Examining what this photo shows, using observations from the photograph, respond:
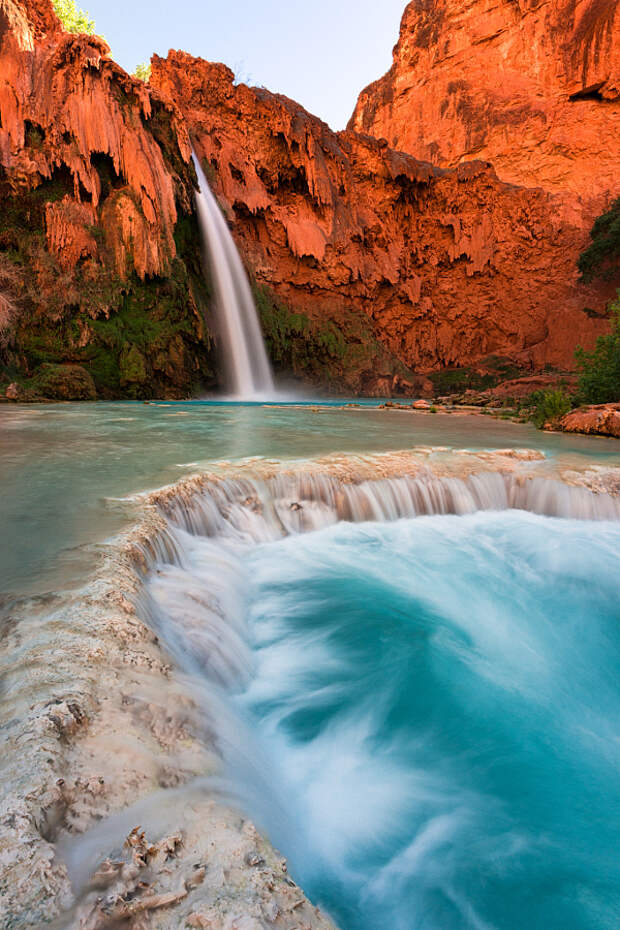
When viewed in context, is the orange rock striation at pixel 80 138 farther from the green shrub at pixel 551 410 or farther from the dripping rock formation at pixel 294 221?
the green shrub at pixel 551 410

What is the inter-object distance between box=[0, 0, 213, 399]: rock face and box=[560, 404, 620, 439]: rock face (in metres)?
14.6

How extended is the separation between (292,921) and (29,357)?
18.4 metres

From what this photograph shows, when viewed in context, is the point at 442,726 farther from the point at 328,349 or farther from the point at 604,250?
the point at 604,250

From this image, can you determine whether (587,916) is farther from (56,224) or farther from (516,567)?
(56,224)

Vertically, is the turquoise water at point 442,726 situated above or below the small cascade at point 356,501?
below

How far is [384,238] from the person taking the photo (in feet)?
96.8

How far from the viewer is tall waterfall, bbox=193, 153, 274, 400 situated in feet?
74.5

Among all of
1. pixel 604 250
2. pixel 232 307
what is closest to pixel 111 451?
pixel 232 307

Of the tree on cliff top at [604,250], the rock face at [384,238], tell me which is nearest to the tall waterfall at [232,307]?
the rock face at [384,238]

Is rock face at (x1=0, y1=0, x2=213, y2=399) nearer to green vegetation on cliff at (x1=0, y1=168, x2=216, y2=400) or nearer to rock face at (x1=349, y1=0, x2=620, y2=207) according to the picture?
green vegetation on cliff at (x1=0, y1=168, x2=216, y2=400)

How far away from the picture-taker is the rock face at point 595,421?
29.0ft

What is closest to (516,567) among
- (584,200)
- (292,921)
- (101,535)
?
(101,535)

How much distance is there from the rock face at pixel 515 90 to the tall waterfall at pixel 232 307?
898 inches

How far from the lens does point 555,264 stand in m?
29.4
